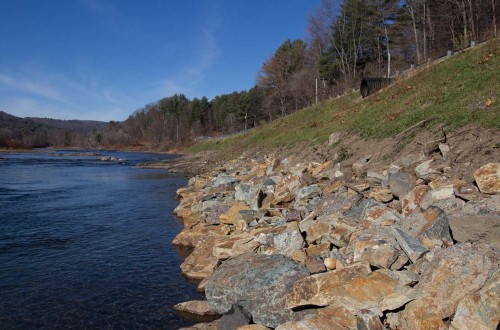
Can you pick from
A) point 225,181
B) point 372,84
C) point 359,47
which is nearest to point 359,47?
point 359,47

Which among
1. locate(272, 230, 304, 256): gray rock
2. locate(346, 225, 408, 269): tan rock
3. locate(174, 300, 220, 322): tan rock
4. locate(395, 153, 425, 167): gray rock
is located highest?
locate(395, 153, 425, 167): gray rock

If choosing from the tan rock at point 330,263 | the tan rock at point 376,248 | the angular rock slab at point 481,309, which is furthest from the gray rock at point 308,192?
the angular rock slab at point 481,309

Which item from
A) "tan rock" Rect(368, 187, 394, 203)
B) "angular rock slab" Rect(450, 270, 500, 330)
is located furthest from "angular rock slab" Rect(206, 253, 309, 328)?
"tan rock" Rect(368, 187, 394, 203)

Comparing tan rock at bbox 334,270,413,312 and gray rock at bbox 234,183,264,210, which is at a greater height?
gray rock at bbox 234,183,264,210

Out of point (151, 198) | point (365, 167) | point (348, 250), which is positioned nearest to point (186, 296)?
point (348, 250)

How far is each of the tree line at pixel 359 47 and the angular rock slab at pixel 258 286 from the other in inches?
932

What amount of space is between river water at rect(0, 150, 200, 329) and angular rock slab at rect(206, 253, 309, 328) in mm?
960

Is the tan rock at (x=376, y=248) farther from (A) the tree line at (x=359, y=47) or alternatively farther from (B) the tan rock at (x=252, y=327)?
(A) the tree line at (x=359, y=47)

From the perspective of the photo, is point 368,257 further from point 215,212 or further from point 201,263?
point 215,212

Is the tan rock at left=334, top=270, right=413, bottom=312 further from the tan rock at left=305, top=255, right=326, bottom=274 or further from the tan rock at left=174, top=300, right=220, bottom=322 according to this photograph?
the tan rock at left=174, top=300, right=220, bottom=322

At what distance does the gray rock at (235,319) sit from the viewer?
6.43 m

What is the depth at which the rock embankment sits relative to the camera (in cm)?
529

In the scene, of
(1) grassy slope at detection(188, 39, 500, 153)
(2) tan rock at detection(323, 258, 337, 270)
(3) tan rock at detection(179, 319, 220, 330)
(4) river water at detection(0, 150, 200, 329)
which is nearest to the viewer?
(3) tan rock at detection(179, 319, 220, 330)

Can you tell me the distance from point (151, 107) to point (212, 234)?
480 ft
